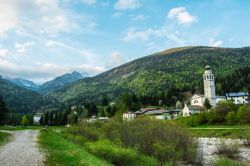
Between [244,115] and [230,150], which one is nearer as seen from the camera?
[230,150]

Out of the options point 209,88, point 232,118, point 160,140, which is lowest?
point 160,140

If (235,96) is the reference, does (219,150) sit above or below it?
below

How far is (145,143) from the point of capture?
36156 millimetres

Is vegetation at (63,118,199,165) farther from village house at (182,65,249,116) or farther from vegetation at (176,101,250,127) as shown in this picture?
Answer: village house at (182,65,249,116)

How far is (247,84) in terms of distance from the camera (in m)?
187

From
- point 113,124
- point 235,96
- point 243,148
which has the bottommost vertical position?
point 243,148

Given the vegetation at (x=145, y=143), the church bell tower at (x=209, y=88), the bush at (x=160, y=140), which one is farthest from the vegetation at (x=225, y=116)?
the church bell tower at (x=209, y=88)

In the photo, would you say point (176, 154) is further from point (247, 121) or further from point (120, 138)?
point (247, 121)

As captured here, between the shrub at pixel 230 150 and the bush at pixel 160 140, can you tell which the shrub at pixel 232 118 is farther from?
the bush at pixel 160 140

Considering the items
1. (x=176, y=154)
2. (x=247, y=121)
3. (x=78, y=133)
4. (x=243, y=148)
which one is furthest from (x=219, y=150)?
(x=247, y=121)

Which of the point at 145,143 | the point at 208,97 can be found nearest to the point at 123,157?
the point at 145,143

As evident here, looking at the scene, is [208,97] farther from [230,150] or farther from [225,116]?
[230,150]

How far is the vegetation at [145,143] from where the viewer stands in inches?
1224

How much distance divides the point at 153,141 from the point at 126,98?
147128mm
